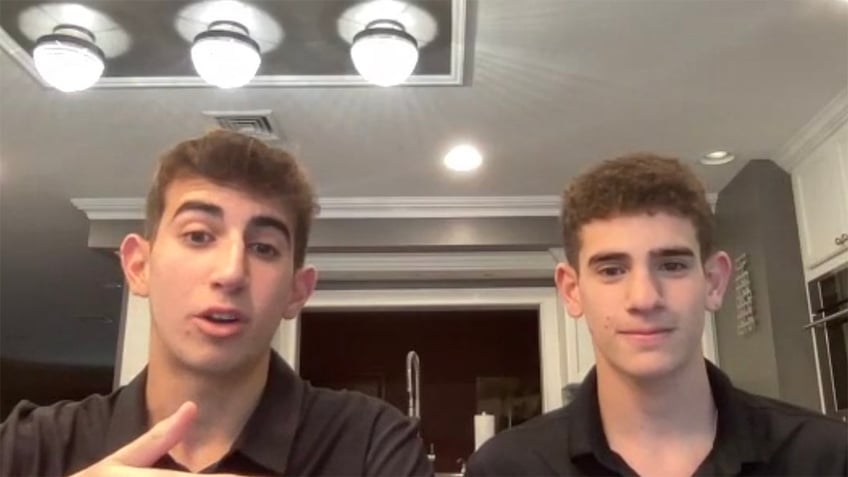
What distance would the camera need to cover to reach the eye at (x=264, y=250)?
876mm

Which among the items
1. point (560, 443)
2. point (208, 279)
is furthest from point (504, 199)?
point (208, 279)

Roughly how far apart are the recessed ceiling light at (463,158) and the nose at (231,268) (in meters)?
2.01

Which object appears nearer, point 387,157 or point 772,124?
point 772,124

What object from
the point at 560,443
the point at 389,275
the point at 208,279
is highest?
the point at 389,275

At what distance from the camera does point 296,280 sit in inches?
37.0

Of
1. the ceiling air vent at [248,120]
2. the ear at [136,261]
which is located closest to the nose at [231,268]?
the ear at [136,261]

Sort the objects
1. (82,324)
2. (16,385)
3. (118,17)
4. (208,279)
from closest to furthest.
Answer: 1. (208,279)
2. (118,17)
3. (82,324)
4. (16,385)

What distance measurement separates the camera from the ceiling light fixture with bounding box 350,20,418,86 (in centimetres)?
198

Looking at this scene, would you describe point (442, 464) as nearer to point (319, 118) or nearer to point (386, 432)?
point (319, 118)

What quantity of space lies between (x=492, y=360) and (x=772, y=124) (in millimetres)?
3612

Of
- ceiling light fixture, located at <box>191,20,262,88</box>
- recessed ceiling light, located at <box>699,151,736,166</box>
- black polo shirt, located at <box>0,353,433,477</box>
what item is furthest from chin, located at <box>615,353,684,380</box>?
recessed ceiling light, located at <box>699,151,736,166</box>

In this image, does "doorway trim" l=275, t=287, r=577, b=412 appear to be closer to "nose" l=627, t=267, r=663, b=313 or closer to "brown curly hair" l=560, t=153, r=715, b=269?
"brown curly hair" l=560, t=153, r=715, b=269

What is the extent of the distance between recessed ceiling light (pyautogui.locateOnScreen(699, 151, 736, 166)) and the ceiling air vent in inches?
60.3

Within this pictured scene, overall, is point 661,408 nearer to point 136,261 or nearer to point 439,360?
point 136,261
